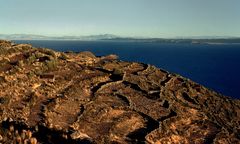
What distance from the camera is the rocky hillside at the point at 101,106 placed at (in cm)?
2959

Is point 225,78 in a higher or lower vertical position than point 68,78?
lower

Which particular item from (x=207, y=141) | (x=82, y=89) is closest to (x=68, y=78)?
(x=82, y=89)

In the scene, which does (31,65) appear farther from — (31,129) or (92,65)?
(31,129)

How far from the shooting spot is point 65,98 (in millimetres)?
37281

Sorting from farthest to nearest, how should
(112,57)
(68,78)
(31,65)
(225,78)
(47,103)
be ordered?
(225,78) → (112,57) → (31,65) → (68,78) → (47,103)

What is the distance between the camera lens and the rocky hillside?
29.6 meters

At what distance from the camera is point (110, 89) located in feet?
138

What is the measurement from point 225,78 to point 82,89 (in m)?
112

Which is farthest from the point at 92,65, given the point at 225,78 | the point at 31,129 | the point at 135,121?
the point at 225,78

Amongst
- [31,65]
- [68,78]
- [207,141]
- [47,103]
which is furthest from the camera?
[31,65]

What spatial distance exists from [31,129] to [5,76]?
14.3 meters

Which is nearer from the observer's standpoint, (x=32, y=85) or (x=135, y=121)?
(x=135, y=121)

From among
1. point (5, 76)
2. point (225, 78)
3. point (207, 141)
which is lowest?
point (225, 78)

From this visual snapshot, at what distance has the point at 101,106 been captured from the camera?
35938 mm
